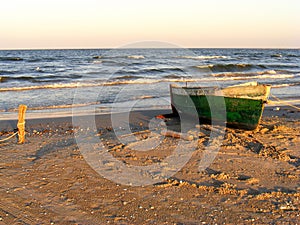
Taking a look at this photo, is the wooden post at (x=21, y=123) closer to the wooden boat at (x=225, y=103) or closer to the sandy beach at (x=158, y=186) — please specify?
the sandy beach at (x=158, y=186)

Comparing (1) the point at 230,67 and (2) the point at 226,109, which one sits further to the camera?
(1) the point at 230,67

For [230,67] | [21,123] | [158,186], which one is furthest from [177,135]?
[230,67]

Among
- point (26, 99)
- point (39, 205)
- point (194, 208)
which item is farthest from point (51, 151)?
point (26, 99)

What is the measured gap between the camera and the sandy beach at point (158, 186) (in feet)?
14.1

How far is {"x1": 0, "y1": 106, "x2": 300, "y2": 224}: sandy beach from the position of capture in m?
4.30

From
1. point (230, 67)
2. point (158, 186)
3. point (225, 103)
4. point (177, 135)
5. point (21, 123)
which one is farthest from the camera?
point (230, 67)

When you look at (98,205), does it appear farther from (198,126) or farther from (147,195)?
(198,126)

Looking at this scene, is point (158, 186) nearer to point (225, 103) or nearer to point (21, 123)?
point (21, 123)

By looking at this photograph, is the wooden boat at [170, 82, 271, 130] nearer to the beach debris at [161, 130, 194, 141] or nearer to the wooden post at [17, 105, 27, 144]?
the beach debris at [161, 130, 194, 141]

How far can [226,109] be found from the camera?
8.73m

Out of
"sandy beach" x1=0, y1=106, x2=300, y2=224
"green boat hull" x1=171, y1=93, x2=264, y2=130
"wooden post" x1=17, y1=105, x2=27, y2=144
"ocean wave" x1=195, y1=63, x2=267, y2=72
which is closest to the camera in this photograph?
"sandy beach" x1=0, y1=106, x2=300, y2=224

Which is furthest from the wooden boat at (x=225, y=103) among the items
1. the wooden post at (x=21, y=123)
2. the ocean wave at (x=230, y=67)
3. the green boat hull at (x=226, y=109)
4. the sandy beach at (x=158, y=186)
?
the ocean wave at (x=230, y=67)

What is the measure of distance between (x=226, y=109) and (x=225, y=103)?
0.16 meters

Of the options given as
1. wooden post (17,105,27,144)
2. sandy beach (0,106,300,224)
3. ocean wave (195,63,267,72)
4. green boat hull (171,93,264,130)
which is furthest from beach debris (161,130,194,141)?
ocean wave (195,63,267,72)
